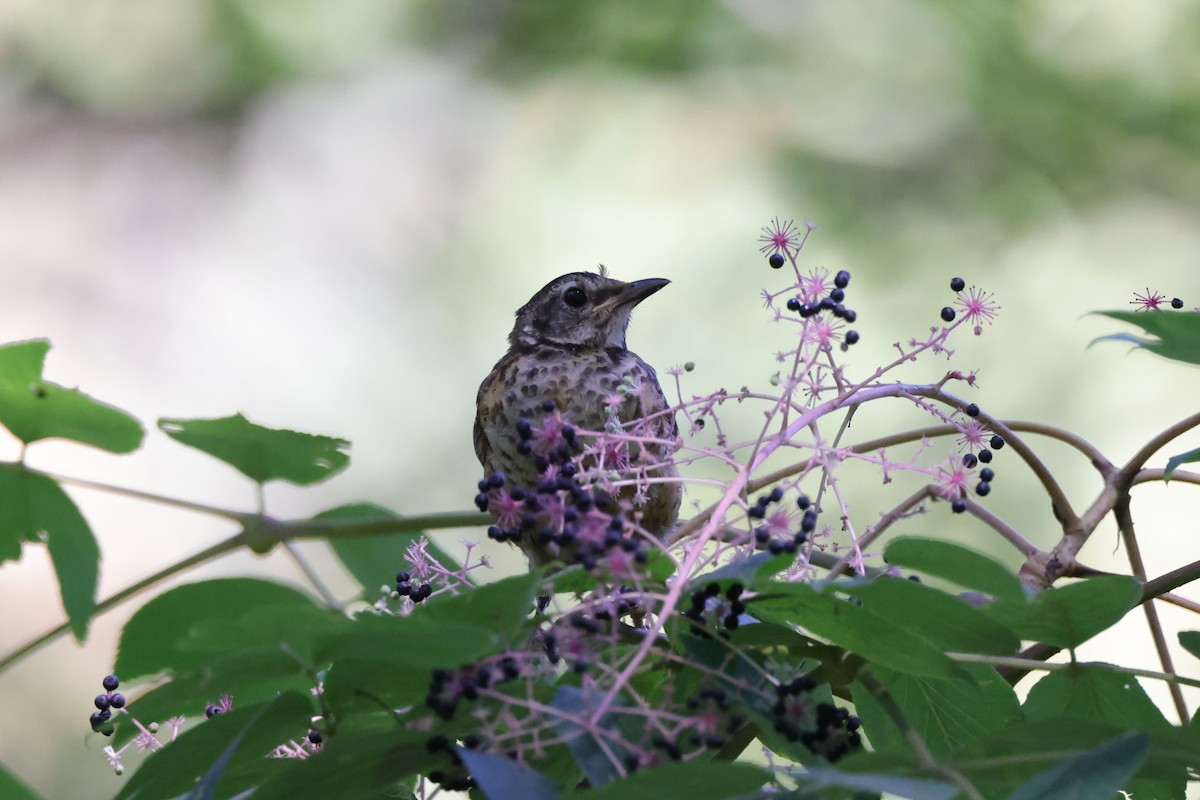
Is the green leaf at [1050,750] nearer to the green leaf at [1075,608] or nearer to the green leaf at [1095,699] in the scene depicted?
the green leaf at [1075,608]

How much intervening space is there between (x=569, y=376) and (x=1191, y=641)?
1426mm

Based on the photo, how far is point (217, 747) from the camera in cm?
116

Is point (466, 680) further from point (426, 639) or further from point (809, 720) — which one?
point (809, 720)

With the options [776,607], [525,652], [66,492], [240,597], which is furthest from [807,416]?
[66,492]

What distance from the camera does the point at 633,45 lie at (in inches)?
217

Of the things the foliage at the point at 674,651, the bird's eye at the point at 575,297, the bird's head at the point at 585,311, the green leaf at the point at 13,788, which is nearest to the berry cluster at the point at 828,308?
the foliage at the point at 674,651

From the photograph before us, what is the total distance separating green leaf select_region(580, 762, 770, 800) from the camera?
0.90 meters

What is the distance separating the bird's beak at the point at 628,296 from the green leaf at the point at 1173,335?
1762 mm

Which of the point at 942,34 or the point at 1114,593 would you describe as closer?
the point at 1114,593

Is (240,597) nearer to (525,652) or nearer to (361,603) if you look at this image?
(361,603)

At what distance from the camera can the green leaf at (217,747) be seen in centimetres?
114

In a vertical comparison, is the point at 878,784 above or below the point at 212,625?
below

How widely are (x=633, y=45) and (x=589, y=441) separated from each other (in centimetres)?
428

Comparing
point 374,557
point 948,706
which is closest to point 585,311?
point 374,557
